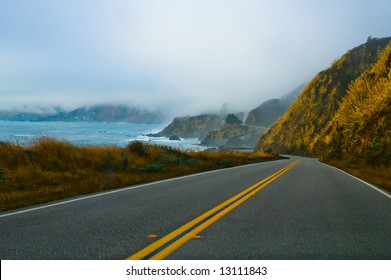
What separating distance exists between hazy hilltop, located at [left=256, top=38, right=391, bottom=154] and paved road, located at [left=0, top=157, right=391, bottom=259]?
311 ft

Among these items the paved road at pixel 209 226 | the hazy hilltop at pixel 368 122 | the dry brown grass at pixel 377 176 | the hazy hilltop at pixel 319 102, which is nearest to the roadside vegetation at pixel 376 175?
the dry brown grass at pixel 377 176

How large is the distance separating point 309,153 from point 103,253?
323 feet

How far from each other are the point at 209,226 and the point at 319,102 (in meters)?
110

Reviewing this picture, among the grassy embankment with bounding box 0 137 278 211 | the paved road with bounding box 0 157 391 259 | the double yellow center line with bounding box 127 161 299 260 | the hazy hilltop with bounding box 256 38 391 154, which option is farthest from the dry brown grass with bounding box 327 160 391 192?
the hazy hilltop with bounding box 256 38 391 154

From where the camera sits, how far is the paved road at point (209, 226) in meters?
4.98

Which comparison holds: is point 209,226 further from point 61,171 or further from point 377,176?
point 377,176

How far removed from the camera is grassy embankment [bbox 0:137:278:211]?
411 inches

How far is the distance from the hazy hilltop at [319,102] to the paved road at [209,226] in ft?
311

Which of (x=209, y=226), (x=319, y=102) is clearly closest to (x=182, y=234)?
(x=209, y=226)

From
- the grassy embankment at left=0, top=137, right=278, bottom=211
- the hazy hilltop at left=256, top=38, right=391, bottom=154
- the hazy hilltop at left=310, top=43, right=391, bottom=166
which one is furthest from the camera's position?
the hazy hilltop at left=256, top=38, right=391, bottom=154

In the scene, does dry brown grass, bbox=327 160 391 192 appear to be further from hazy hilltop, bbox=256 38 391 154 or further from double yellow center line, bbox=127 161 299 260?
hazy hilltop, bbox=256 38 391 154

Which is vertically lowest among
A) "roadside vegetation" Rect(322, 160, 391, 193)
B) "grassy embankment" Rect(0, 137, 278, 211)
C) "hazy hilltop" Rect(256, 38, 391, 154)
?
"roadside vegetation" Rect(322, 160, 391, 193)
